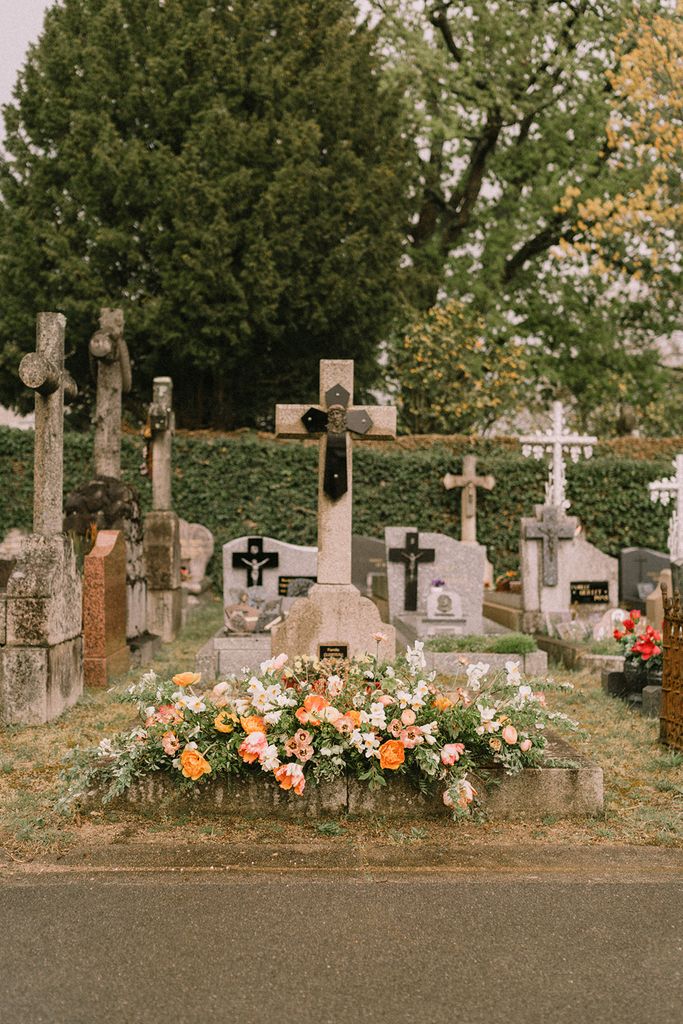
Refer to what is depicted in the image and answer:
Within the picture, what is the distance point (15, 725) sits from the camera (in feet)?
24.1

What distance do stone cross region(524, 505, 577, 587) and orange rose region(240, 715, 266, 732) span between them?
768 cm

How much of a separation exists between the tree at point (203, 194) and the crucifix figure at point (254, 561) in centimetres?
859

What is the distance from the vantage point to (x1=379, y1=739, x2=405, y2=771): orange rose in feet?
16.0

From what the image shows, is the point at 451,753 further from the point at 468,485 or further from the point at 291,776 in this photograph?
the point at 468,485

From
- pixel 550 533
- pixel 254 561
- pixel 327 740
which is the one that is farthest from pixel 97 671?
pixel 550 533

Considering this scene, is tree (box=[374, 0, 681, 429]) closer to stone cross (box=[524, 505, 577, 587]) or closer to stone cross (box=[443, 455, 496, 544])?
stone cross (box=[443, 455, 496, 544])

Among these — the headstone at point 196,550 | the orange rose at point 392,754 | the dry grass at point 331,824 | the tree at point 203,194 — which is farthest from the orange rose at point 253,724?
the tree at point 203,194

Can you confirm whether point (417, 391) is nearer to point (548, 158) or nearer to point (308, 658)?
point (548, 158)

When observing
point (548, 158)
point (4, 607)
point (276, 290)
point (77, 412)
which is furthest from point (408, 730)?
point (548, 158)

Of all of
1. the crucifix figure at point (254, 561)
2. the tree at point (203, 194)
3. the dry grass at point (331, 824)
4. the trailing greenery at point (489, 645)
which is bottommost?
the dry grass at point (331, 824)

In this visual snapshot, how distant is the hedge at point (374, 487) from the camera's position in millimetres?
18109

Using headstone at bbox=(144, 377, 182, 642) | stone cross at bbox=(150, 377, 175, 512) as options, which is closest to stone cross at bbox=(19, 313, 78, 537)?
headstone at bbox=(144, 377, 182, 642)

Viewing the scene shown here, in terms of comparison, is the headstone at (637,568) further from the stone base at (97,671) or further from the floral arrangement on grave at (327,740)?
the floral arrangement on grave at (327,740)

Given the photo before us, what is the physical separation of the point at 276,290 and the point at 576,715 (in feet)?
41.4
